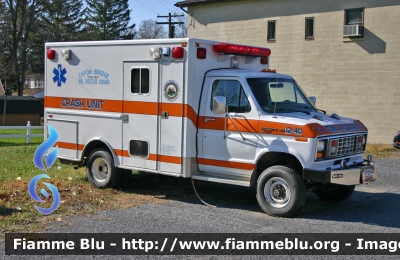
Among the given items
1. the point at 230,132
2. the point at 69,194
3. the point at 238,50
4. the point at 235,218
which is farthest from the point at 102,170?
the point at 238,50

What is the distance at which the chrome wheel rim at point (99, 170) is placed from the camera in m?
9.82

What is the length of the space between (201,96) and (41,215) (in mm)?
3115

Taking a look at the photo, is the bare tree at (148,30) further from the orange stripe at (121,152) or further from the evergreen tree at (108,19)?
the orange stripe at (121,152)

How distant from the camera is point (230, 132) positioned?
8336 millimetres

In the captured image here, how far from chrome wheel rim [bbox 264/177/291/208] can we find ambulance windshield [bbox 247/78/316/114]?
1103 mm

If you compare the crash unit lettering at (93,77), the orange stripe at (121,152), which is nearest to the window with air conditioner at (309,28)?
the crash unit lettering at (93,77)

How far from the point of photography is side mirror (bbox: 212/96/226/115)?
7906 mm

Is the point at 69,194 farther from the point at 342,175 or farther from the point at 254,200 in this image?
the point at 342,175

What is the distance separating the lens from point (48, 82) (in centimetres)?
1048

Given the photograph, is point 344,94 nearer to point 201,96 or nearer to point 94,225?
point 201,96

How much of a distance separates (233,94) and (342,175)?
6.99 ft

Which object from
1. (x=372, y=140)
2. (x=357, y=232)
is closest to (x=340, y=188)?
(x=357, y=232)

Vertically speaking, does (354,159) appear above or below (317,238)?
above

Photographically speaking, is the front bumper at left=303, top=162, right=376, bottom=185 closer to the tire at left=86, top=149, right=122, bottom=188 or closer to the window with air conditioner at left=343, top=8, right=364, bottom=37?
the tire at left=86, top=149, right=122, bottom=188
